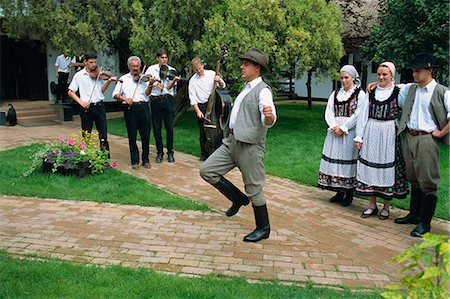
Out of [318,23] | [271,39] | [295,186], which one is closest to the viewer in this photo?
[295,186]

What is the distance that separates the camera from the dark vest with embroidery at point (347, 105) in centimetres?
574

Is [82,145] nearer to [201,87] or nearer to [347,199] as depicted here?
[201,87]

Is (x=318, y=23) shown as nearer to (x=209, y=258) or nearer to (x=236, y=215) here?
(x=236, y=215)

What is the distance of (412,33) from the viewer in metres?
10.6

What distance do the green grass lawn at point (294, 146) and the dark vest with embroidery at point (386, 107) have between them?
4.48 feet

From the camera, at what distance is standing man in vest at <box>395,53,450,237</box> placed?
495 centimetres

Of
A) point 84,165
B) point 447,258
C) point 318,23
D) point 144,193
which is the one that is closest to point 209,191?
point 144,193

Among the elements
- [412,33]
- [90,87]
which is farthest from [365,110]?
[412,33]

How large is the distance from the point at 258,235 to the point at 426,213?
1807 mm

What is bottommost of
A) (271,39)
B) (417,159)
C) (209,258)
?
(209,258)

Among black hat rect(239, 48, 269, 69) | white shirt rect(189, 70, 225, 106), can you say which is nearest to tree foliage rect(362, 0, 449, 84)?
white shirt rect(189, 70, 225, 106)

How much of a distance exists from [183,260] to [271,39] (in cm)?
708

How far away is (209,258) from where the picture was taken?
4.41 metres

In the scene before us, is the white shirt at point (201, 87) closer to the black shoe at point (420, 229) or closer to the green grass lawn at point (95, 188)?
the green grass lawn at point (95, 188)
